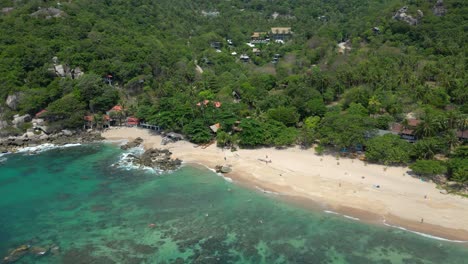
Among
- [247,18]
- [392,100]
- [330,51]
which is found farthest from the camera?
[247,18]

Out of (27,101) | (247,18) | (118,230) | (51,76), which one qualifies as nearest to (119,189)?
(118,230)

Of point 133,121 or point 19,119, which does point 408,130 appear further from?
point 19,119

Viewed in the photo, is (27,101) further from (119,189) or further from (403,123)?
(403,123)

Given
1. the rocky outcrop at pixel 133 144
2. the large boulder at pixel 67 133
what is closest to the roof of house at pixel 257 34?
the rocky outcrop at pixel 133 144

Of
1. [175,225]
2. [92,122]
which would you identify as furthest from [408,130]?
[92,122]

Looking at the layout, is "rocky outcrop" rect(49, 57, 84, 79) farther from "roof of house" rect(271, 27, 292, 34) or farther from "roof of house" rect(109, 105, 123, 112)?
"roof of house" rect(271, 27, 292, 34)

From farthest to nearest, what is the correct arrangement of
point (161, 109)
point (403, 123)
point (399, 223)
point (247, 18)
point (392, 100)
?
point (247, 18) < point (161, 109) < point (392, 100) < point (403, 123) < point (399, 223)

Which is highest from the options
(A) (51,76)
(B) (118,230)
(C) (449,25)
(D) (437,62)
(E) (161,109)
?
(C) (449,25)
